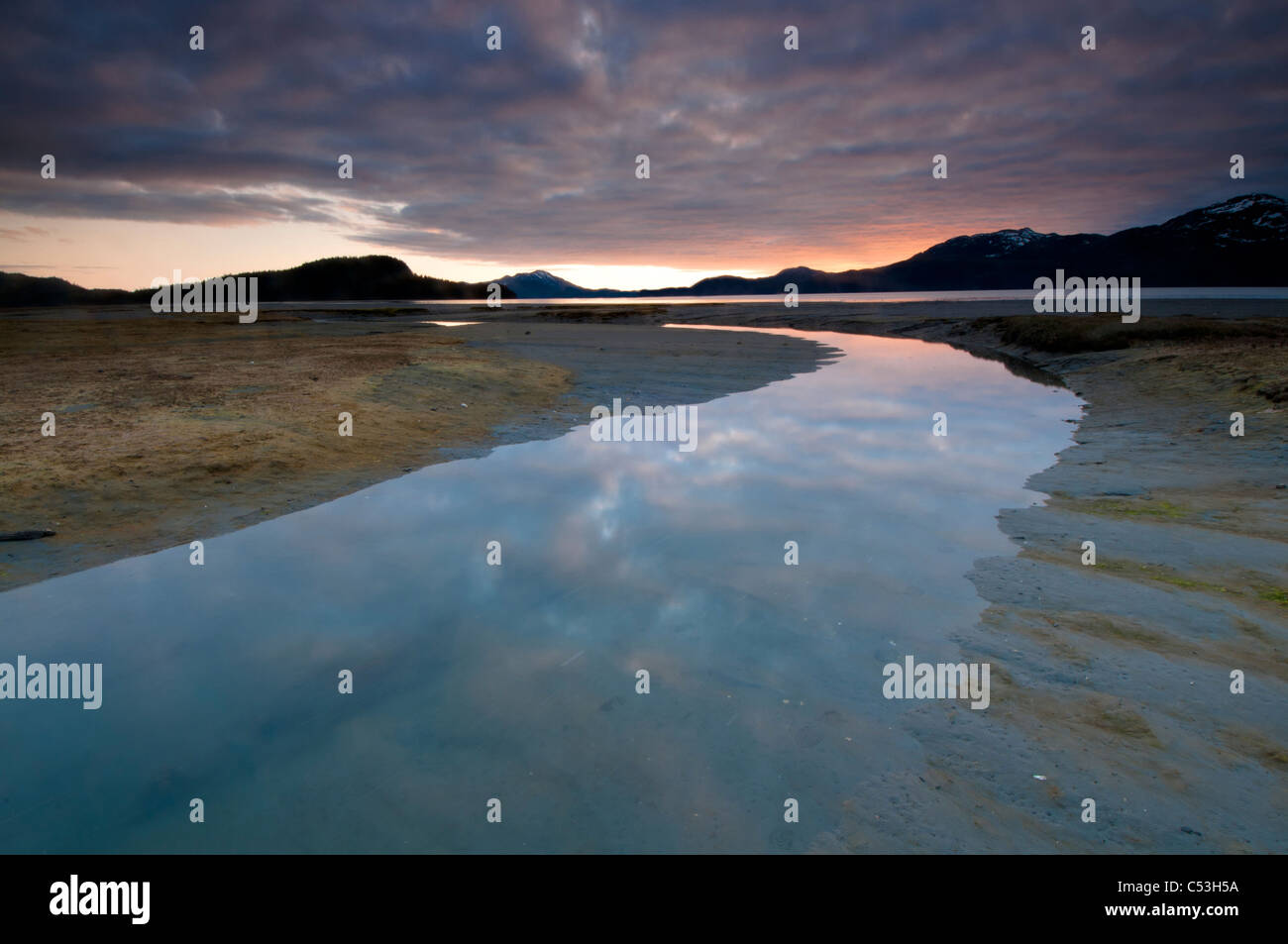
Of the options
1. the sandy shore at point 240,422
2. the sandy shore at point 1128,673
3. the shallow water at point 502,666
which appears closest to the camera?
the sandy shore at point 1128,673

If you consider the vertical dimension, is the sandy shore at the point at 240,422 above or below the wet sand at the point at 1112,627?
above

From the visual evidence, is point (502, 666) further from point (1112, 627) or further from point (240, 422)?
point (240, 422)

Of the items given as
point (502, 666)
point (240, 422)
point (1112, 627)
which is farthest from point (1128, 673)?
point (240, 422)

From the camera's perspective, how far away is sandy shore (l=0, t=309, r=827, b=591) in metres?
9.65

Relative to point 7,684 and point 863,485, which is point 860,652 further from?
point 7,684

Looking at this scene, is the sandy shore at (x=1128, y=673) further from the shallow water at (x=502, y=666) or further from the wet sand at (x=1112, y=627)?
the shallow water at (x=502, y=666)

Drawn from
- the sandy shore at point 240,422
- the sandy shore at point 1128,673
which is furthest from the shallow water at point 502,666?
the sandy shore at point 240,422

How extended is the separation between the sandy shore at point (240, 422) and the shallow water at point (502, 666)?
51.1 inches

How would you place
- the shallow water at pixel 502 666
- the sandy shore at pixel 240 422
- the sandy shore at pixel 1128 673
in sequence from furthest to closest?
the sandy shore at pixel 240 422 < the shallow water at pixel 502 666 < the sandy shore at pixel 1128 673

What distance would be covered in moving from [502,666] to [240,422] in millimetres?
11474

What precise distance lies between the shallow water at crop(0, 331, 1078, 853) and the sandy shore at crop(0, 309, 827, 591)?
1.30 m

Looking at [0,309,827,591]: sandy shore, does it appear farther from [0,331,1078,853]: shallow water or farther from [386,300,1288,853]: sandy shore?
[386,300,1288,853]: sandy shore

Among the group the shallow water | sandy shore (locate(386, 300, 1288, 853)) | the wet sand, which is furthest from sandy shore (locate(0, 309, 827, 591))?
sandy shore (locate(386, 300, 1288, 853))

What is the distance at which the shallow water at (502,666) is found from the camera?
4.28 m
